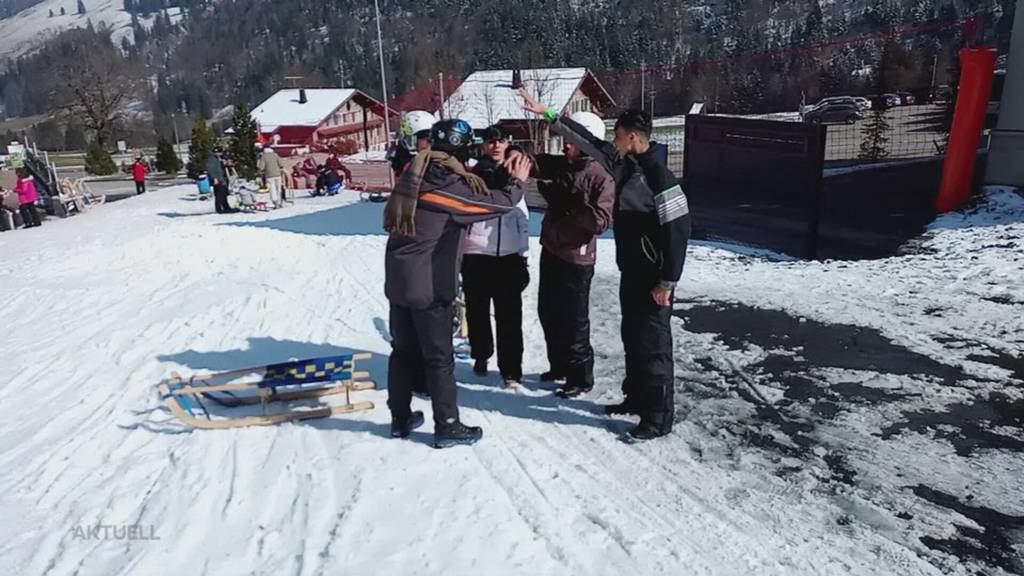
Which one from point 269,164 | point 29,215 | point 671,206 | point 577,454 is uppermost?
point 671,206

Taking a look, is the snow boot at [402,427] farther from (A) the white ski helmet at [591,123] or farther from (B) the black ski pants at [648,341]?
(A) the white ski helmet at [591,123]

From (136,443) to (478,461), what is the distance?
101 inches

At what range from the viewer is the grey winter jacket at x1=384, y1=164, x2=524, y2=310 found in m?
4.53

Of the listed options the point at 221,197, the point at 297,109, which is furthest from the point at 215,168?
the point at 297,109

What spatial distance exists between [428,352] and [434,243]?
699 mm

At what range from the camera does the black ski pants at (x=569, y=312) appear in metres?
5.63

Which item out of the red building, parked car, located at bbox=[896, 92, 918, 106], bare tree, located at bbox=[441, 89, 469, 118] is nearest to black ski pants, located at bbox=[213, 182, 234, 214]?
bare tree, located at bbox=[441, 89, 469, 118]

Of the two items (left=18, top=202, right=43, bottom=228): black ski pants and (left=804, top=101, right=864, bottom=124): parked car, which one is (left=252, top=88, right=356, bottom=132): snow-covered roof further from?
(left=18, top=202, right=43, bottom=228): black ski pants

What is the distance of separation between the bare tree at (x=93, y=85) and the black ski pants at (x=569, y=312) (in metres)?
65.3

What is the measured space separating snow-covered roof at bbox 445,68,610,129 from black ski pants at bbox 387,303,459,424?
135 ft

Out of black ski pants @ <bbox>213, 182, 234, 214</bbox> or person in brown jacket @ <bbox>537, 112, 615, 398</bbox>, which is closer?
person in brown jacket @ <bbox>537, 112, 615, 398</bbox>

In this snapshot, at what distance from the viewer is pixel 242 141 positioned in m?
28.6

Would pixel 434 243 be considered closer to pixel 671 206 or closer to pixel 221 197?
pixel 671 206

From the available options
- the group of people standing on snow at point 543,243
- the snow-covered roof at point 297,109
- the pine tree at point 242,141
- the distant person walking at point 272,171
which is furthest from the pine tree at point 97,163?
the group of people standing on snow at point 543,243
